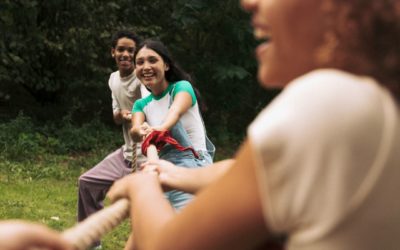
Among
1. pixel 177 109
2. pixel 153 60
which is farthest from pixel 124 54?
pixel 177 109

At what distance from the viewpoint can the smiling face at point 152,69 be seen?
4.42 meters

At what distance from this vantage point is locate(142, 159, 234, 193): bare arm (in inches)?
60.1

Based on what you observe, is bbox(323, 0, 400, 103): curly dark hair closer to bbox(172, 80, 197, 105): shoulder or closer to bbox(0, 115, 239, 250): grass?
bbox(172, 80, 197, 105): shoulder

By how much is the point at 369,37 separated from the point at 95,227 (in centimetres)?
57

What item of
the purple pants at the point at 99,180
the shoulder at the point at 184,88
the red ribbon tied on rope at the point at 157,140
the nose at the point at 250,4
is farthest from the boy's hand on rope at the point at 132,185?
the purple pants at the point at 99,180

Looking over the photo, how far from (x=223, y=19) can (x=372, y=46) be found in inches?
412

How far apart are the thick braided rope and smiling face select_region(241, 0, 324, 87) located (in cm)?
37

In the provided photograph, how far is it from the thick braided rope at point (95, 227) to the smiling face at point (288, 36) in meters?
0.37

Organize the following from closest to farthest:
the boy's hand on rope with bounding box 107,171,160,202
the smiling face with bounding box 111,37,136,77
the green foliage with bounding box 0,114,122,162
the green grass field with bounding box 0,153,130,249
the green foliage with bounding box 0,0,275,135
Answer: the boy's hand on rope with bounding box 107,171,160,202 < the smiling face with bounding box 111,37,136,77 < the green grass field with bounding box 0,153,130,249 < the green foliage with bounding box 0,114,122,162 < the green foliage with bounding box 0,0,275,135

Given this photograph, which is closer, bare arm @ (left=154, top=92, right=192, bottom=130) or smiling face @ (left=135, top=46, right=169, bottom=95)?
bare arm @ (left=154, top=92, right=192, bottom=130)

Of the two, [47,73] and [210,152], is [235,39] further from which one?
[210,152]

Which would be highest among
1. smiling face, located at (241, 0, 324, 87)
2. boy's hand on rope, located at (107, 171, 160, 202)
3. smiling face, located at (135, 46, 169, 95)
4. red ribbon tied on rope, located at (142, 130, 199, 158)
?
smiling face, located at (135, 46, 169, 95)

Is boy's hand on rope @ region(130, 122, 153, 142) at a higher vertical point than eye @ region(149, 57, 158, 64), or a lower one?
lower

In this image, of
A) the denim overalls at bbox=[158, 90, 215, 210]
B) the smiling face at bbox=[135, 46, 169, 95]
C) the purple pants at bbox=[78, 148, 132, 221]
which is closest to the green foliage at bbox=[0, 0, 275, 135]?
the purple pants at bbox=[78, 148, 132, 221]
